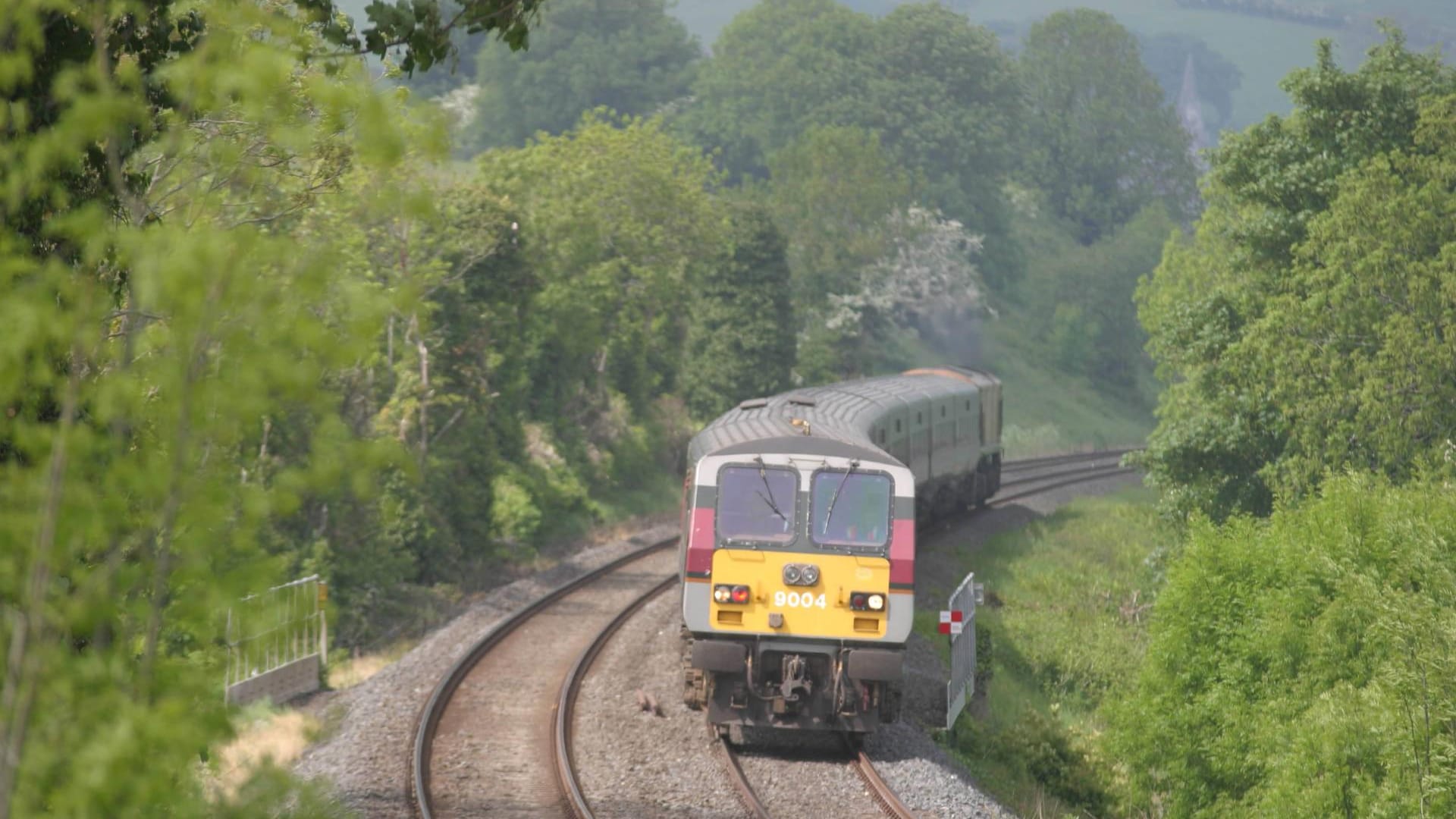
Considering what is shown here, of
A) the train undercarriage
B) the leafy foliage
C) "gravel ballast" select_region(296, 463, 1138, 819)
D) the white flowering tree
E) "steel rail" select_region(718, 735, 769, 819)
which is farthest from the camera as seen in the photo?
the white flowering tree

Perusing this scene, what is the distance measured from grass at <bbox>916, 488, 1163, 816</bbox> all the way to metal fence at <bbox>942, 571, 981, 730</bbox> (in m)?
0.58

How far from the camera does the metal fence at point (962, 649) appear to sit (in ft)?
58.5

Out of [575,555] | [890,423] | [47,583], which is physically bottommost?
[575,555]

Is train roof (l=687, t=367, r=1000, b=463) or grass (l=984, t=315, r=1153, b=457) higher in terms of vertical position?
train roof (l=687, t=367, r=1000, b=463)

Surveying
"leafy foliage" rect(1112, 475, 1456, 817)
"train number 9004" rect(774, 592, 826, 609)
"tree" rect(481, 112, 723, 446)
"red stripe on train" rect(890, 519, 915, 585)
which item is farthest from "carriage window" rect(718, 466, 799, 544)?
"tree" rect(481, 112, 723, 446)

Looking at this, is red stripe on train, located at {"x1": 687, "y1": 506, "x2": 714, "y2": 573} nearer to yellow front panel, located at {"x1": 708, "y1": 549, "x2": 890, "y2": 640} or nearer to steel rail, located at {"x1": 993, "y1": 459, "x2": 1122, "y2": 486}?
yellow front panel, located at {"x1": 708, "y1": 549, "x2": 890, "y2": 640}

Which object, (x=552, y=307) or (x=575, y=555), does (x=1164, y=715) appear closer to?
(x=575, y=555)

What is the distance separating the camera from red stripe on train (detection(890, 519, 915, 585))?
15.0 m

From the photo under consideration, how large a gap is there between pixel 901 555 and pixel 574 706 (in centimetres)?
473

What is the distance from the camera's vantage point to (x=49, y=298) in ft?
15.8

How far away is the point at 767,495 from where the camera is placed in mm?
15289

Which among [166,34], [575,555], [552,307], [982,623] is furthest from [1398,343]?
[166,34]

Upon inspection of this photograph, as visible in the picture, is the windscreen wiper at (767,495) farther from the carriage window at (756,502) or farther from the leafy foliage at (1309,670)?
the leafy foliage at (1309,670)

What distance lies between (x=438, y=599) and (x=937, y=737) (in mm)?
11422
